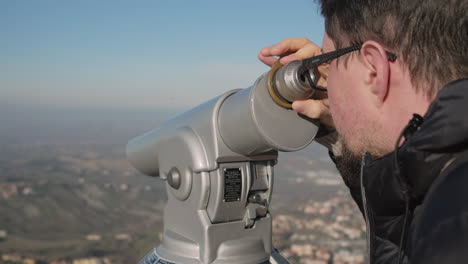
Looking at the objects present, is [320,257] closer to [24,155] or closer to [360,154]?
[360,154]

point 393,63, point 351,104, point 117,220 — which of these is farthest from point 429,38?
point 117,220

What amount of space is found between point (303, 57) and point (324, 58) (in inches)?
8.2

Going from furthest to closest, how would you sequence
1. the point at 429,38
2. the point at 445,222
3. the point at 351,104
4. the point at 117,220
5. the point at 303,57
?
the point at 117,220
the point at 303,57
the point at 351,104
the point at 429,38
the point at 445,222

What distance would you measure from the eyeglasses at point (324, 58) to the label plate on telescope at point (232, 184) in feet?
1.29

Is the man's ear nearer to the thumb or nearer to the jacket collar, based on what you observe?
the jacket collar

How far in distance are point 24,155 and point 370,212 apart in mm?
24818

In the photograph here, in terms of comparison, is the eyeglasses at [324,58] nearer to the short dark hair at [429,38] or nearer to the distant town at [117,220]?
the short dark hair at [429,38]

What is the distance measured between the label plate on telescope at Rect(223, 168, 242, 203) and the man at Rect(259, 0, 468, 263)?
0.37 m

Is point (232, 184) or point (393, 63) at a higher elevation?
point (393, 63)

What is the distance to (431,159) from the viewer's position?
32.1 inches

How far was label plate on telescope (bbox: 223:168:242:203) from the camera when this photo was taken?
141 cm

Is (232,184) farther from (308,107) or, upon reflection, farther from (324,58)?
(324,58)

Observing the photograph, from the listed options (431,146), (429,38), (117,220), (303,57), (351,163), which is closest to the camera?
(431,146)

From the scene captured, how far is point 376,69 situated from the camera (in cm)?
100
